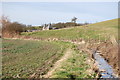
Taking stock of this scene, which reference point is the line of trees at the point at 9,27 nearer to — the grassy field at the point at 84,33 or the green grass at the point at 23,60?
the grassy field at the point at 84,33

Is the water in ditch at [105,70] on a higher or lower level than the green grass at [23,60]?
lower

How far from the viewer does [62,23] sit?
6681cm

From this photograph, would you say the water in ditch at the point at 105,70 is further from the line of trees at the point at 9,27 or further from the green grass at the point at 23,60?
the line of trees at the point at 9,27

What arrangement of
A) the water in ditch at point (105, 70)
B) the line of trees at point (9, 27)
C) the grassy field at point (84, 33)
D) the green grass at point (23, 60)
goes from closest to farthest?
1. the green grass at point (23, 60)
2. the water in ditch at point (105, 70)
3. the grassy field at point (84, 33)
4. the line of trees at point (9, 27)

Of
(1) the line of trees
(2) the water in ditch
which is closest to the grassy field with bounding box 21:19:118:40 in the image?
(1) the line of trees

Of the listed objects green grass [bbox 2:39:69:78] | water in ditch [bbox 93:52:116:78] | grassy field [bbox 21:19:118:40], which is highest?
grassy field [bbox 21:19:118:40]

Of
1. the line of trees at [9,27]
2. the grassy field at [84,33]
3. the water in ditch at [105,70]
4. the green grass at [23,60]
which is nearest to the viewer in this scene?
the green grass at [23,60]

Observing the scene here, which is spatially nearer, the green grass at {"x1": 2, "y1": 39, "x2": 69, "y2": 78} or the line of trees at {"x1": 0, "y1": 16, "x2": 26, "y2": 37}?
the green grass at {"x1": 2, "y1": 39, "x2": 69, "y2": 78}

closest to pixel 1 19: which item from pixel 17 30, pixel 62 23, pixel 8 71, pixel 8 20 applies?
pixel 8 20

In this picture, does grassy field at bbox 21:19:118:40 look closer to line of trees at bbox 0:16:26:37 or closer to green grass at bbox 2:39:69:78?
line of trees at bbox 0:16:26:37

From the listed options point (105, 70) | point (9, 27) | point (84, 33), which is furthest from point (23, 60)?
point (9, 27)

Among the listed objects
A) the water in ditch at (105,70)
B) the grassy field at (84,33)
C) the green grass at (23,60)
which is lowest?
the water in ditch at (105,70)

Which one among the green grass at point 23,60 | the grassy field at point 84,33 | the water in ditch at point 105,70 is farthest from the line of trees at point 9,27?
the water in ditch at point 105,70

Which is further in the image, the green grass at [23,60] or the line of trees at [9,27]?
the line of trees at [9,27]
